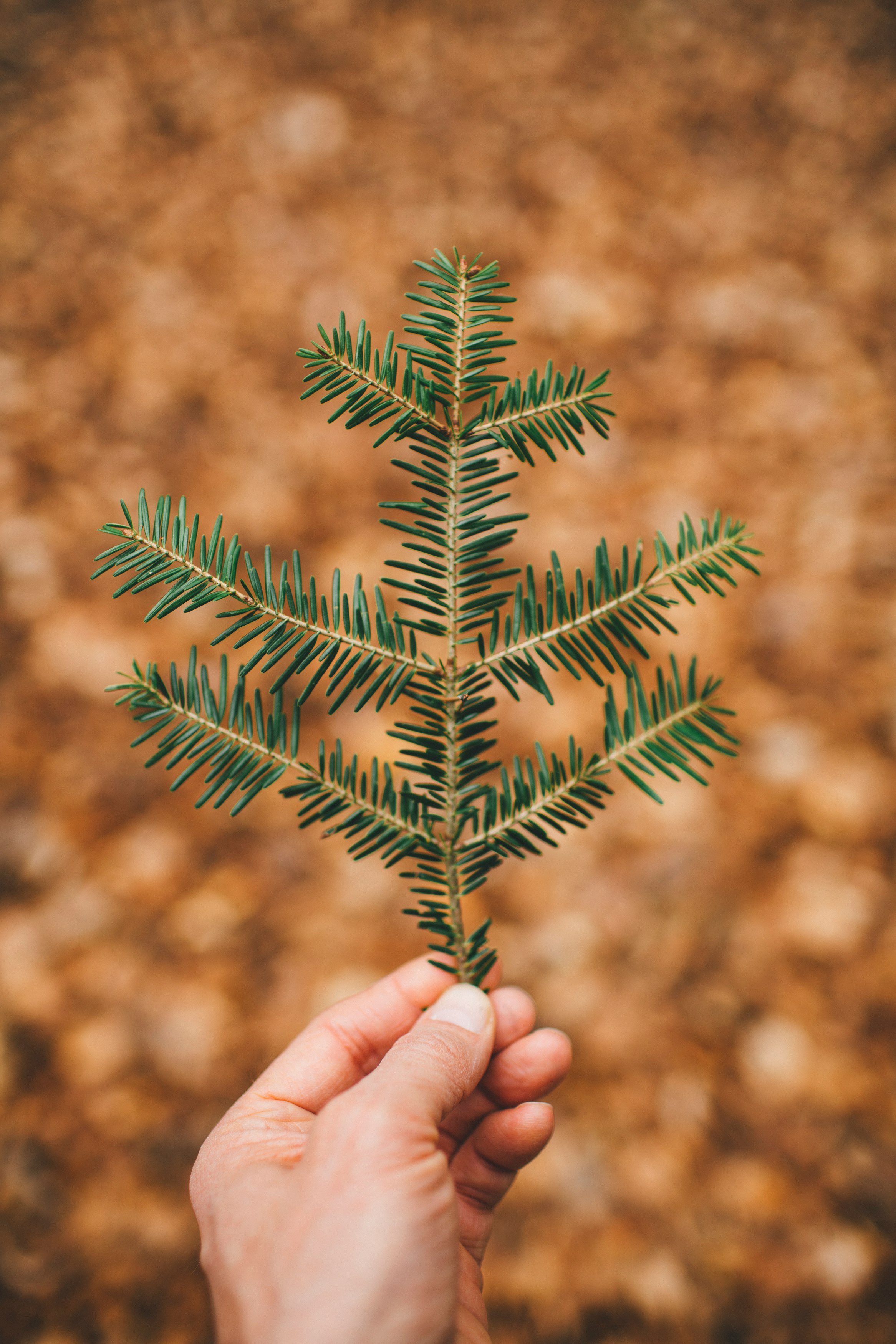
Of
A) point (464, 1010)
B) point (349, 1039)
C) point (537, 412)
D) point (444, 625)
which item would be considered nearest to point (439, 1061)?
point (464, 1010)

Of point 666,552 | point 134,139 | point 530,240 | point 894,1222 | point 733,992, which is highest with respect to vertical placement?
point 134,139

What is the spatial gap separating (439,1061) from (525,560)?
2.57ft

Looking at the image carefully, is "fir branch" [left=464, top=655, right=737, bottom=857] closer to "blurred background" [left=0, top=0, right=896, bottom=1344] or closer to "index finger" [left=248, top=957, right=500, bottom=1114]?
"index finger" [left=248, top=957, right=500, bottom=1114]

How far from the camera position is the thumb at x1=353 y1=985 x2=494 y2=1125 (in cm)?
52

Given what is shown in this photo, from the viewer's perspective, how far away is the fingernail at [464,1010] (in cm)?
60

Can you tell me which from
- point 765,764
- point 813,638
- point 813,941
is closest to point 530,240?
point 813,638

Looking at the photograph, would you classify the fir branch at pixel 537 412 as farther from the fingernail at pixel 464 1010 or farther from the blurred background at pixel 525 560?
the blurred background at pixel 525 560

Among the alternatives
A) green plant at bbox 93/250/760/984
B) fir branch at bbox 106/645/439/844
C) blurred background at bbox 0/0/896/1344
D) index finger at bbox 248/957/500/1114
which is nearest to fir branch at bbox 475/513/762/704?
green plant at bbox 93/250/760/984

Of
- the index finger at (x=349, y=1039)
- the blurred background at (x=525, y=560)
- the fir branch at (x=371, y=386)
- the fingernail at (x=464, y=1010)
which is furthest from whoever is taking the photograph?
the blurred background at (x=525, y=560)

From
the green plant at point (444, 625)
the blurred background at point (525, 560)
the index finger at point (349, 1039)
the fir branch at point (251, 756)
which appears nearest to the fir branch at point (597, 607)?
the green plant at point (444, 625)

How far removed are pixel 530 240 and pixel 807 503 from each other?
647 millimetres

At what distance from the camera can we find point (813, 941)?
105 cm

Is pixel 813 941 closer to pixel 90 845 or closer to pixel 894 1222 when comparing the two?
pixel 894 1222

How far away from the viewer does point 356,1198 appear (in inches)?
19.0
